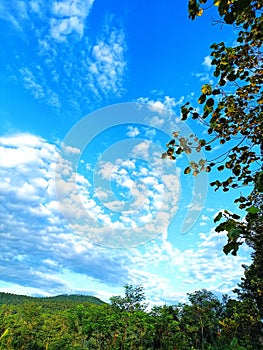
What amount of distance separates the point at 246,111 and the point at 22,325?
54.3 ft

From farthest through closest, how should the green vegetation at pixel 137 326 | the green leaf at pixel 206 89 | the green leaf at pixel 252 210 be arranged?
the green vegetation at pixel 137 326 < the green leaf at pixel 206 89 < the green leaf at pixel 252 210

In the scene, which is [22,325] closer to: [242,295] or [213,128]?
[242,295]

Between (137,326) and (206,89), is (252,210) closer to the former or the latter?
(206,89)

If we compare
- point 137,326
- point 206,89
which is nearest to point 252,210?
point 206,89

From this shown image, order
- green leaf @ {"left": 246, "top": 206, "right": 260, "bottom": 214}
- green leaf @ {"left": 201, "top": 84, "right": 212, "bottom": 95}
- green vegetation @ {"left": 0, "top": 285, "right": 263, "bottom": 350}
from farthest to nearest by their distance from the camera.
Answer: green vegetation @ {"left": 0, "top": 285, "right": 263, "bottom": 350} → green leaf @ {"left": 201, "top": 84, "right": 212, "bottom": 95} → green leaf @ {"left": 246, "top": 206, "right": 260, "bottom": 214}

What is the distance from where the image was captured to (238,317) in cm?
1370

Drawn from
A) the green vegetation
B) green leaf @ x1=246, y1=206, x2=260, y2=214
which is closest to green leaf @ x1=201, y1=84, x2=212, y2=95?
green leaf @ x1=246, y1=206, x2=260, y2=214

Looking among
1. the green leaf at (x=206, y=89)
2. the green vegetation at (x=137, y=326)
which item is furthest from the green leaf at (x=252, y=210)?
the green vegetation at (x=137, y=326)

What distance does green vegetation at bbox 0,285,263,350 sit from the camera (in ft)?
39.8

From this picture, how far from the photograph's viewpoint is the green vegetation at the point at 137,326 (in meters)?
12.1

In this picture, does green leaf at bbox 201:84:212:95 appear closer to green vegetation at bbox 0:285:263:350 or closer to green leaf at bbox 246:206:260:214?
green leaf at bbox 246:206:260:214

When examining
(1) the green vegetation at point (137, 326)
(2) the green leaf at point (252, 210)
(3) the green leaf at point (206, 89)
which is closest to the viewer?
(2) the green leaf at point (252, 210)

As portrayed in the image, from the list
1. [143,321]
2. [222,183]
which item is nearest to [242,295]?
[143,321]

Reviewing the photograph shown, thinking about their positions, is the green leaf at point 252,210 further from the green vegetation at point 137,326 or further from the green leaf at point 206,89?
the green vegetation at point 137,326
